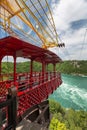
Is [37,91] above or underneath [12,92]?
underneath

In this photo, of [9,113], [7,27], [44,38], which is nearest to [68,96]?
[44,38]

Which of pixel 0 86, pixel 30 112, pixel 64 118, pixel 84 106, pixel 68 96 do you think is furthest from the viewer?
pixel 68 96

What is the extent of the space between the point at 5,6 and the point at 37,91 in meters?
8.67

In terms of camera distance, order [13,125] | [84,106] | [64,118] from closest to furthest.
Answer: [13,125]
[64,118]
[84,106]

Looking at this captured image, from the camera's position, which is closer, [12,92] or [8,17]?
[12,92]

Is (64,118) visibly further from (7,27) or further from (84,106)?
(7,27)

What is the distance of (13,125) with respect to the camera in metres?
3.25

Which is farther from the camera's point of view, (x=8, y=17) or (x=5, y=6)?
(x=8, y=17)

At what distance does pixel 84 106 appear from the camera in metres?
60.2

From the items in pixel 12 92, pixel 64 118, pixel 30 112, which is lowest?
pixel 64 118

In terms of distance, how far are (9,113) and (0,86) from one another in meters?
9.04

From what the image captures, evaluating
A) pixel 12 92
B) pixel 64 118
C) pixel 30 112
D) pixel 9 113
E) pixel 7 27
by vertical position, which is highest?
pixel 7 27

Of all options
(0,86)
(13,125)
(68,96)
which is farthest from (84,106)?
(13,125)

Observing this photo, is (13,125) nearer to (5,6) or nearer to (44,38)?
(5,6)
